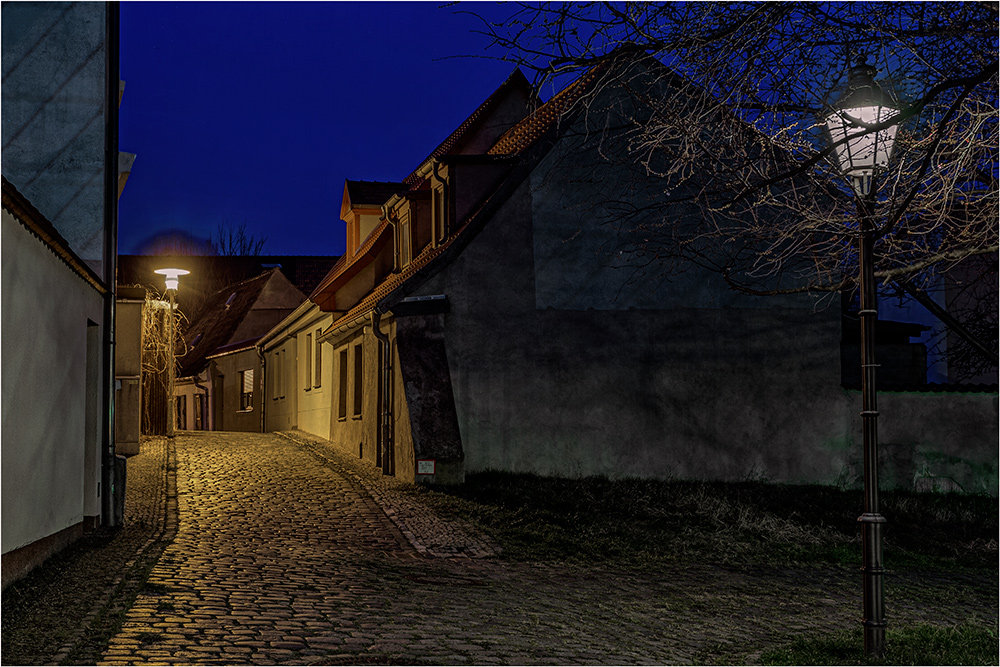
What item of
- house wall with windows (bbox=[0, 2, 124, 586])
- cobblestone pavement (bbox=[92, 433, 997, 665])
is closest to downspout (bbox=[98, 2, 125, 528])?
house wall with windows (bbox=[0, 2, 124, 586])

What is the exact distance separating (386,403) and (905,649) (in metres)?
12.1

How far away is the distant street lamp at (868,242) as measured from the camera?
A: 6578 millimetres

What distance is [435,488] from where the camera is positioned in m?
15.9

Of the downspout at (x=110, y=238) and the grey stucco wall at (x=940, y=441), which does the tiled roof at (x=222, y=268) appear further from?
the downspout at (x=110, y=238)

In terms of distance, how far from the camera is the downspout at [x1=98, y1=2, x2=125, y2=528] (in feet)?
40.3

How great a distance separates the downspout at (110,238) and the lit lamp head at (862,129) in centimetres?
839

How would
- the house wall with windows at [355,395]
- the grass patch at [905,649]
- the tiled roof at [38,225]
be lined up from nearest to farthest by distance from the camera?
the grass patch at [905,649] < the tiled roof at [38,225] < the house wall with windows at [355,395]

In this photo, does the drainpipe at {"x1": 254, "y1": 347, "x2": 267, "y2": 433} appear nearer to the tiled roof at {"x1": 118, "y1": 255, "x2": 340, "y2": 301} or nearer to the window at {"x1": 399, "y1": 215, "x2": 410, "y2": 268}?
the window at {"x1": 399, "y1": 215, "x2": 410, "y2": 268}

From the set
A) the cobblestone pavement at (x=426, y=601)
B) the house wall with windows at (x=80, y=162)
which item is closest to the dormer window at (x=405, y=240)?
the cobblestone pavement at (x=426, y=601)

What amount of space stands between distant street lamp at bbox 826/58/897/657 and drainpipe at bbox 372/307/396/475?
11304 millimetres

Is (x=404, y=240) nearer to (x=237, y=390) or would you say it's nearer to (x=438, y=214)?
(x=438, y=214)

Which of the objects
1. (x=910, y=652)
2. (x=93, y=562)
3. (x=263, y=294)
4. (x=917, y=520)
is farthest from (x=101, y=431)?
(x=263, y=294)

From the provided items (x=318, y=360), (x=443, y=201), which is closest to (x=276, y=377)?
(x=318, y=360)

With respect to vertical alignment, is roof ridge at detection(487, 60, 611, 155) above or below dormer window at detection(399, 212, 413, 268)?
above
